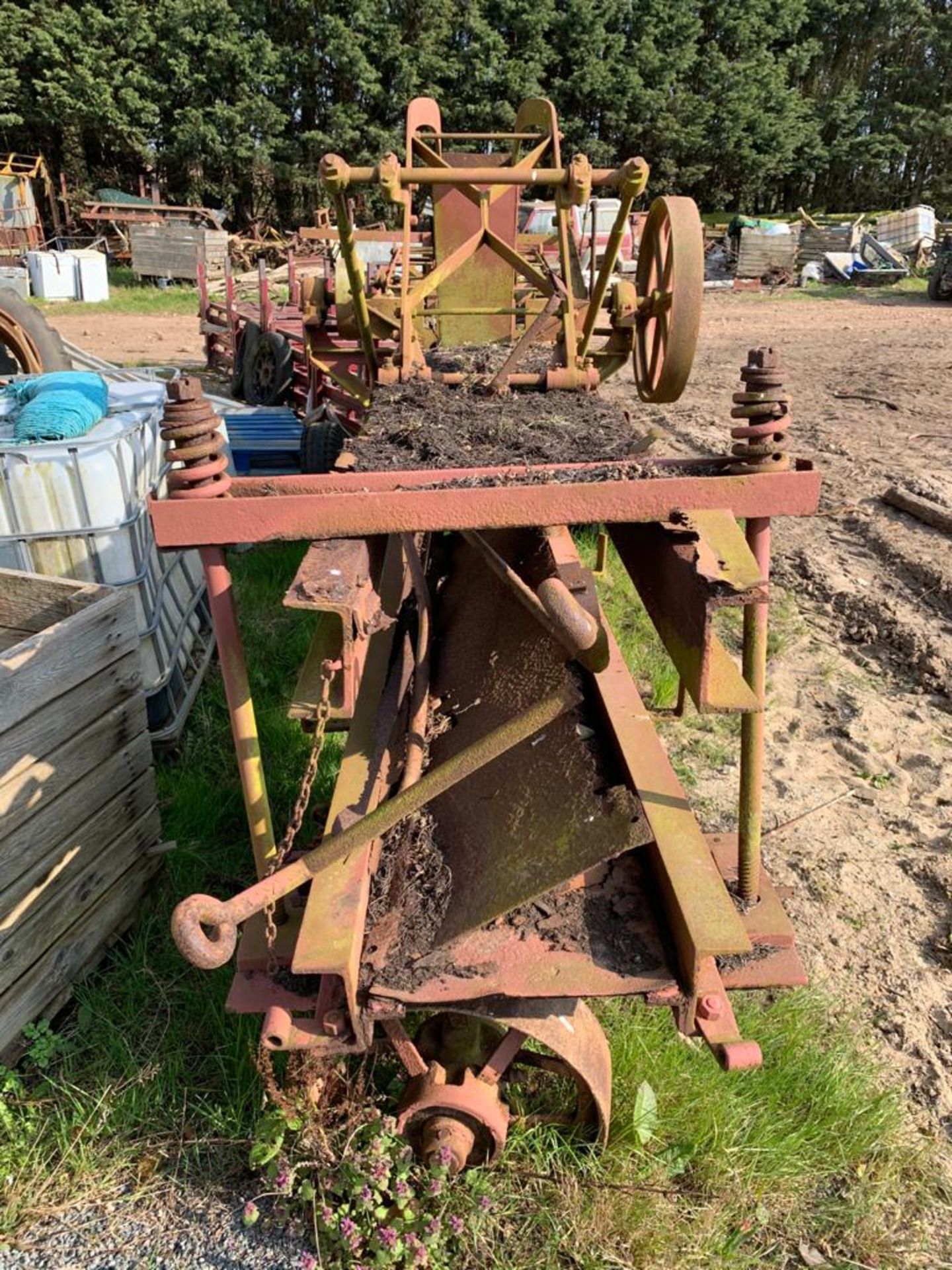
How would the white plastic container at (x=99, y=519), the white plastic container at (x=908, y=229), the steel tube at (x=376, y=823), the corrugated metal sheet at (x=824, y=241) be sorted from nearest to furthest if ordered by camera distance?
the steel tube at (x=376, y=823) → the white plastic container at (x=99, y=519) → the corrugated metal sheet at (x=824, y=241) → the white plastic container at (x=908, y=229)

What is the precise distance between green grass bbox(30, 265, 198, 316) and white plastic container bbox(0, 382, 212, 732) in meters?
17.0

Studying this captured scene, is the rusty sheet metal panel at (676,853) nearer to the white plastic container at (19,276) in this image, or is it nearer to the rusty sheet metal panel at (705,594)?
the rusty sheet metal panel at (705,594)

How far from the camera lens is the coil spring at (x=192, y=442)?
1.73 meters

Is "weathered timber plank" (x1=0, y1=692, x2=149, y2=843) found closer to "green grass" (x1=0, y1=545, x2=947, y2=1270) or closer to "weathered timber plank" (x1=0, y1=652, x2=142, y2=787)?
"weathered timber plank" (x1=0, y1=652, x2=142, y2=787)

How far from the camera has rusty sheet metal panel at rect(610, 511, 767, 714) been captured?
5.49ft

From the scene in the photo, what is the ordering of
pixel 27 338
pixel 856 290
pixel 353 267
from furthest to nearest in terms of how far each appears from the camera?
pixel 856 290 → pixel 27 338 → pixel 353 267

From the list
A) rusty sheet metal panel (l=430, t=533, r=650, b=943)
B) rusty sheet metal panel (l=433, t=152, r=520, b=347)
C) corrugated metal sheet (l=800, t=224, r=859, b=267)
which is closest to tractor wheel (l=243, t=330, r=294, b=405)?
rusty sheet metal panel (l=433, t=152, r=520, b=347)

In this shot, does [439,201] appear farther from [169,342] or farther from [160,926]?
[169,342]

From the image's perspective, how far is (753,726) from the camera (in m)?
1.91

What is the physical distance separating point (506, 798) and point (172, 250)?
23.2 meters

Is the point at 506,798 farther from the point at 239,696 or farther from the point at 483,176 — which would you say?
the point at 483,176

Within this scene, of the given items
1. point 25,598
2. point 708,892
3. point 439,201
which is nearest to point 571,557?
point 708,892

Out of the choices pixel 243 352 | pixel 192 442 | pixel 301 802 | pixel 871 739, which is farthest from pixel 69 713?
pixel 243 352

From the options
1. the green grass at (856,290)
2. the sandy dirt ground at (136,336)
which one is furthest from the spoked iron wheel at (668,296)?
the green grass at (856,290)
